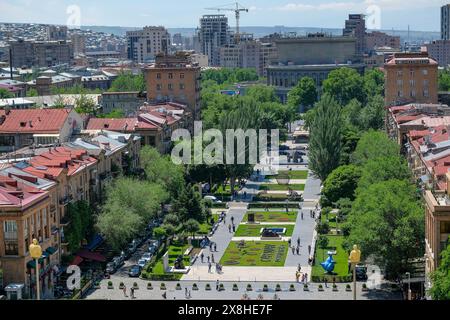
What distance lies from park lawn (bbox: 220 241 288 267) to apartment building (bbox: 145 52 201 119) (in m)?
39.6

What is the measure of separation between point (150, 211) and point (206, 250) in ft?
10.8

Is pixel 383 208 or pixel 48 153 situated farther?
pixel 48 153

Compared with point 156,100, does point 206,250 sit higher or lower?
lower

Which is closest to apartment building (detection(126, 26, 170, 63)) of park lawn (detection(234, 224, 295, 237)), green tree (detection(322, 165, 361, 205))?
green tree (detection(322, 165, 361, 205))

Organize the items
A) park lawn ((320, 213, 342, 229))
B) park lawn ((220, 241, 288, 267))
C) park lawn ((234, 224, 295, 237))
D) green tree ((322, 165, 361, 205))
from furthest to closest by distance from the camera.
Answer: green tree ((322, 165, 361, 205)) < park lawn ((320, 213, 342, 229)) < park lawn ((234, 224, 295, 237)) < park lawn ((220, 241, 288, 267))

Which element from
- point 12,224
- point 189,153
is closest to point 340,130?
point 189,153

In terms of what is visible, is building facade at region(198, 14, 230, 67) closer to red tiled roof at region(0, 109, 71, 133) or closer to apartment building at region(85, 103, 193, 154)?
apartment building at region(85, 103, 193, 154)

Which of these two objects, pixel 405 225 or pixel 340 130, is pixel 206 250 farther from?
pixel 340 130

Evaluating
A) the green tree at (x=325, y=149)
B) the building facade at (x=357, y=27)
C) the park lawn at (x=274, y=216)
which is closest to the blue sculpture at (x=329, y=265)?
the park lawn at (x=274, y=216)

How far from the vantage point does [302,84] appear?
10981cm

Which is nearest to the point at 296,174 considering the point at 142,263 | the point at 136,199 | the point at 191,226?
the point at 191,226

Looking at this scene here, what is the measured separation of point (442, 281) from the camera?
22.2 metres

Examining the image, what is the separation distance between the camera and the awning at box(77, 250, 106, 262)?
37625mm

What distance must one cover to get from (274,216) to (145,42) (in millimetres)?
143809
